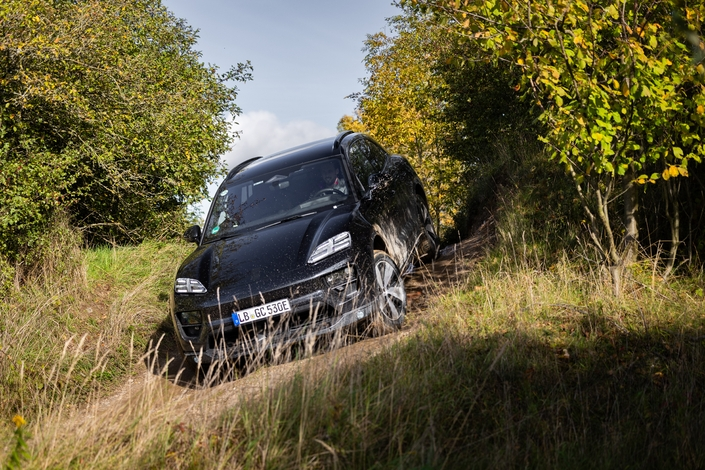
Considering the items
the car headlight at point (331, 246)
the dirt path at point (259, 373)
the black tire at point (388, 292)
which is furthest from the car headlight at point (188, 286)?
the black tire at point (388, 292)

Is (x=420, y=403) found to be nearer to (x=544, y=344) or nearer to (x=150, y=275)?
(x=544, y=344)

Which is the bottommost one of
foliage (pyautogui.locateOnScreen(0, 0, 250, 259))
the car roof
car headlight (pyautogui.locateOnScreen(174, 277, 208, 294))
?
car headlight (pyautogui.locateOnScreen(174, 277, 208, 294))

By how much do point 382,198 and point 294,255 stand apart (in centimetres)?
181

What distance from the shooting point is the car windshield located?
6582 mm

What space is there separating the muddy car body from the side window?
0.10ft

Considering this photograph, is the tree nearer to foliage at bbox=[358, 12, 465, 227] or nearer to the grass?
the grass

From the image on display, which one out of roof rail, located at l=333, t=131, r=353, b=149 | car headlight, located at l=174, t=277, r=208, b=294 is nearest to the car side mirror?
car headlight, located at l=174, t=277, r=208, b=294

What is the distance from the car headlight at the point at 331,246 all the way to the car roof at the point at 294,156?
5.67 feet

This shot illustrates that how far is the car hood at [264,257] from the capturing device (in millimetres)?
5395

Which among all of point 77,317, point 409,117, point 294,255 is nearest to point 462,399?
point 294,255

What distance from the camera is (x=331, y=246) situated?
18.3 feet

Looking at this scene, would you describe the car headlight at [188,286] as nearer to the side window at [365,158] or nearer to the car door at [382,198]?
the car door at [382,198]

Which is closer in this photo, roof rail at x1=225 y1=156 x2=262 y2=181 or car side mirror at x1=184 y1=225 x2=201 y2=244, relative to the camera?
car side mirror at x1=184 y1=225 x2=201 y2=244

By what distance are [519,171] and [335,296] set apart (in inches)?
256
